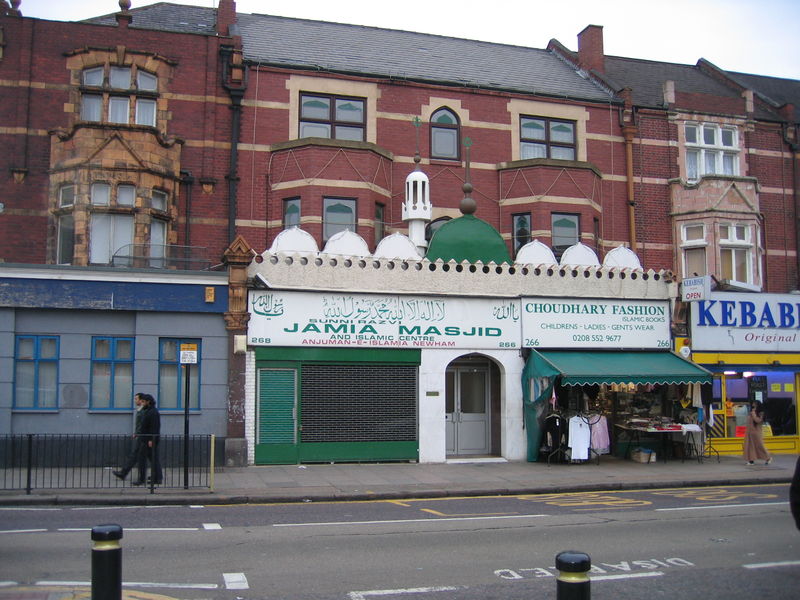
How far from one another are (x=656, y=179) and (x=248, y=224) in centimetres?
1367

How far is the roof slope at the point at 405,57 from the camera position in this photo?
24.5 metres

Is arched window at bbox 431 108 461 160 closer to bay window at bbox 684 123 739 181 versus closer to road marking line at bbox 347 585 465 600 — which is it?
bay window at bbox 684 123 739 181

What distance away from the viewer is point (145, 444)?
604 inches

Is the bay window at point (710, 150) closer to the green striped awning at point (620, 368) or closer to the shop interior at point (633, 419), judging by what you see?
the green striped awning at point (620, 368)

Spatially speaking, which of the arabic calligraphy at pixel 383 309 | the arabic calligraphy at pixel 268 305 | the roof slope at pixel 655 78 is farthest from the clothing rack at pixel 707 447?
the arabic calligraphy at pixel 268 305

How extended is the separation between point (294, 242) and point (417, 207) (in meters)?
4.04

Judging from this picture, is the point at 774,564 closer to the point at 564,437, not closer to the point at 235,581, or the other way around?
the point at 235,581

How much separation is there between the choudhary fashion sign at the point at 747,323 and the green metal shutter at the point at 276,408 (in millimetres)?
11581

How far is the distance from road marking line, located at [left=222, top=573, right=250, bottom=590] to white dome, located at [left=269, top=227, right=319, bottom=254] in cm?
1196

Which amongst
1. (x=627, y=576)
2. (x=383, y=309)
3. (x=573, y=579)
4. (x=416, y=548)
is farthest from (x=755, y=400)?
(x=573, y=579)

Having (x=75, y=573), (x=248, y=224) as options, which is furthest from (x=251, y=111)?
(x=75, y=573)

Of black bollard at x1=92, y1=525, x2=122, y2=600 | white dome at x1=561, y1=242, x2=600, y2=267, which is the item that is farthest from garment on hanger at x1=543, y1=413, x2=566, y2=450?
black bollard at x1=92, y1=525, x2=122, y2=600

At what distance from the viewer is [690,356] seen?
22.5 meters

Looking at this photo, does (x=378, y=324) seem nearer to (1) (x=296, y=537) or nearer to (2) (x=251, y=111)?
(2) (x=251, y=111)
